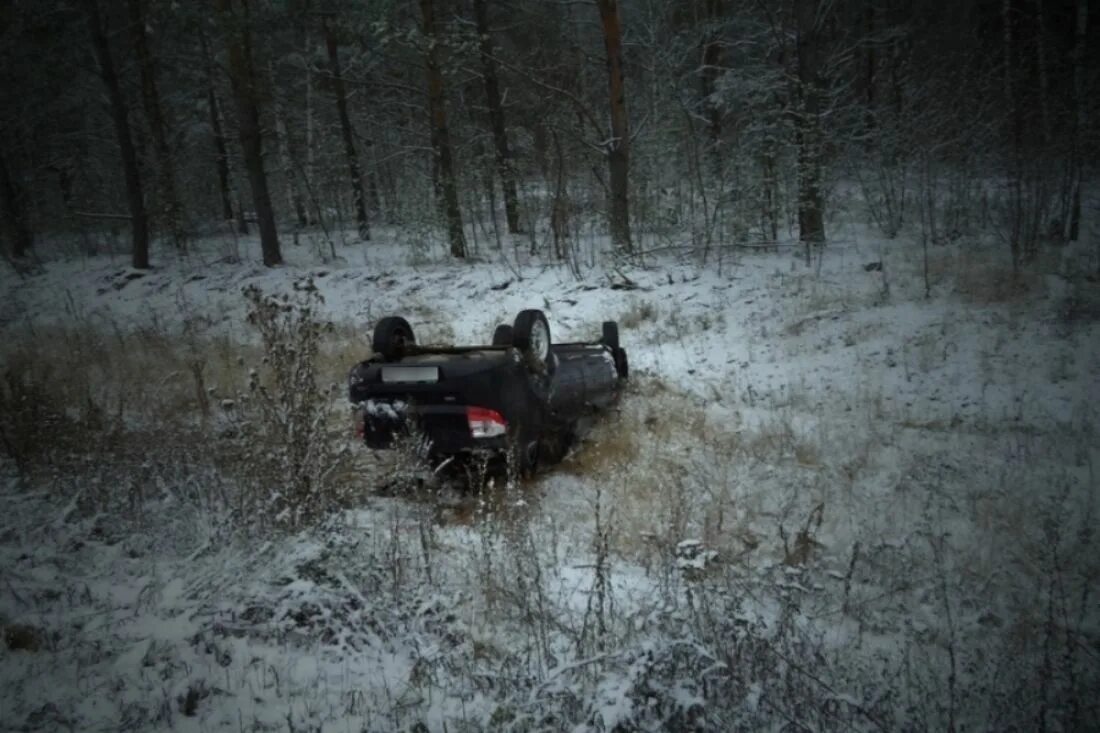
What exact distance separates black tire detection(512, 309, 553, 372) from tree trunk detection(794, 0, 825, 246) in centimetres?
778

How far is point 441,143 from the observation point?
14367 mm

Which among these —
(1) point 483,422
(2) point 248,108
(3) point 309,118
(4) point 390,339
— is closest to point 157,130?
(3) point 309,118

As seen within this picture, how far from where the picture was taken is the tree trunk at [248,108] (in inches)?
553

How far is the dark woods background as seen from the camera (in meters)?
11.4

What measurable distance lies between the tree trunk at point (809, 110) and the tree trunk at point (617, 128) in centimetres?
334

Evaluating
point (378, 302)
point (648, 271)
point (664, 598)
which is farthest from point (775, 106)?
point (664, 598)

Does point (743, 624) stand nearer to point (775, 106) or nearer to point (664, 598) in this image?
point (664, 598)

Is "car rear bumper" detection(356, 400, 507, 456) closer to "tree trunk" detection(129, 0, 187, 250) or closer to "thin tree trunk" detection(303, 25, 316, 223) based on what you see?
"tree trunk" detection(129, 0, 187, 250)

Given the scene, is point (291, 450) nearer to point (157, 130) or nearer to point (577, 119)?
point (577, 119)

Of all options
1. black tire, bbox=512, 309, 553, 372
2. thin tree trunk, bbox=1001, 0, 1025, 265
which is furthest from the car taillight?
thin tree trunk, bbox=1001, 0, 1025, 265

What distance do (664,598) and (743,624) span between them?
0.49 m

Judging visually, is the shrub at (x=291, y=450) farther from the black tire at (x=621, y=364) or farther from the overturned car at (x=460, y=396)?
the black tire at (x=621, y=364)

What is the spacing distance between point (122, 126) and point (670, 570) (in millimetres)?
20219

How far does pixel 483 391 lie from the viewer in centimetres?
445
